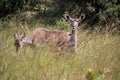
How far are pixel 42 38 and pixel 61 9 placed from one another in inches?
197

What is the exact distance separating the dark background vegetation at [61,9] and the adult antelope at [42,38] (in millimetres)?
2717

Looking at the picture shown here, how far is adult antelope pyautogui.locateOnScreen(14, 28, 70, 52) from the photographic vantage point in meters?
7.36

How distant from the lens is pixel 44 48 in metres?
6.21

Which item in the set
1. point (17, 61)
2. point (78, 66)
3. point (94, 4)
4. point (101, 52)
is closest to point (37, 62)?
point (17, 61)

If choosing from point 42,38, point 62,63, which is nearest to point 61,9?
point 42,38

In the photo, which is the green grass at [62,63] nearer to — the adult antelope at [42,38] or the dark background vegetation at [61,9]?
the adult antelope at [42,38]

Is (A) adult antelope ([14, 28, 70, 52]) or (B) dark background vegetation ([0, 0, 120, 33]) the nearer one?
(A) adult antelope ([14, 28, 70, 52])

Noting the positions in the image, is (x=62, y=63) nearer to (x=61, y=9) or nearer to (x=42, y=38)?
(x=42, y=38)

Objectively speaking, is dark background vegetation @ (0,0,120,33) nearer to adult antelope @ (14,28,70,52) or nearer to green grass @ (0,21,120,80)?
adult antelope @ (14,28,70,52)

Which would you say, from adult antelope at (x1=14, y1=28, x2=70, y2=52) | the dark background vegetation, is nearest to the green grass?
adult antelope at (x1=14, y1=28, x2=70, y2=52)

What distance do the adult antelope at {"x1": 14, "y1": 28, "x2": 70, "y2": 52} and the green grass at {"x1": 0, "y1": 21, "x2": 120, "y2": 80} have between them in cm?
56

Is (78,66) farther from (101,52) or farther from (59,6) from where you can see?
(59,6)

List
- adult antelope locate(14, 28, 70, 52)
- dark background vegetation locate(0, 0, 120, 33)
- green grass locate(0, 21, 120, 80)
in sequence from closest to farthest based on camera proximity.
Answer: green grass locate(0, 21, 120, 80)
adult antelope locate(14, 28, 70, 52)
dark background vegetation locate(0, 0, 120, 33)

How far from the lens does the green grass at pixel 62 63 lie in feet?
16.3
